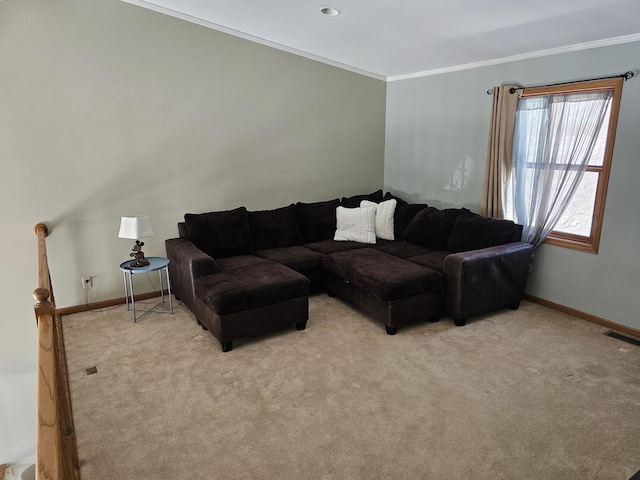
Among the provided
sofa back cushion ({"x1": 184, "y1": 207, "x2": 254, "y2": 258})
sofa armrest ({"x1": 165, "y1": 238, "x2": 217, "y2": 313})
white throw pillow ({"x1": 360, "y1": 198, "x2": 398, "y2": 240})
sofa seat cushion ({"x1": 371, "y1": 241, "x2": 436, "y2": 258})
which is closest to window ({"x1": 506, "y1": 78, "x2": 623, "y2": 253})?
sofa seat cushion ({"x1": 371, "y1": 241, "x2": 436, "y2": 258})

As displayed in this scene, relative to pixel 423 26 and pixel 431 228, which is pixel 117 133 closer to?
pixel 423 26

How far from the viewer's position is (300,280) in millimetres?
3439

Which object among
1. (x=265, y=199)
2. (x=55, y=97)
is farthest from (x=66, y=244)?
(x=265, y=199)

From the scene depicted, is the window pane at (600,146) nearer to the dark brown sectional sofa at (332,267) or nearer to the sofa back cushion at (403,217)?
the dark brown sectional sofa at (332,267)

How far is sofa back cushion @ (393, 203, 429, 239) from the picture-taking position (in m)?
4.78

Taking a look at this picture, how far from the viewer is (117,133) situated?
3875 mm

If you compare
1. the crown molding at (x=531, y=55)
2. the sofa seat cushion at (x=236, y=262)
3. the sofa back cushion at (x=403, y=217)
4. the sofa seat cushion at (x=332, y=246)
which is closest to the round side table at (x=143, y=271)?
the sofa seat cushion at (x=236, y=262)

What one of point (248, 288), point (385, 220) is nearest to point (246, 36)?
point (385, 220)

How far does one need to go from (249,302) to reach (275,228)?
1478 mm

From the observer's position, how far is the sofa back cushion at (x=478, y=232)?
12.7ft

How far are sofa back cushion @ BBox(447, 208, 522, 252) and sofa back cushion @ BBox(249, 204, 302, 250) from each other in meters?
1.66

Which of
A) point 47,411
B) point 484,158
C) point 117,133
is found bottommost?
point 47,411

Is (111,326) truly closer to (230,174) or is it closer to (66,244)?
(66,244)

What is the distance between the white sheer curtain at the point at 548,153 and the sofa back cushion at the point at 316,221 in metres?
1.88
